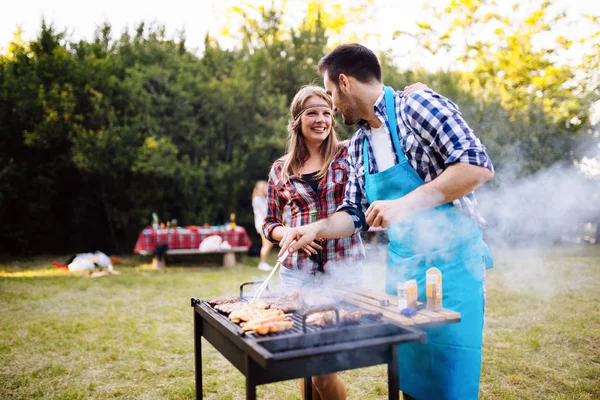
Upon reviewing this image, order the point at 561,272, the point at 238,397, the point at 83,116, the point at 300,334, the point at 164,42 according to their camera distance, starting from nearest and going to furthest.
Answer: the point at 300,334 → the point at 238,397 → the point at 561,272 → the point at 83,116 → the point at 164,42

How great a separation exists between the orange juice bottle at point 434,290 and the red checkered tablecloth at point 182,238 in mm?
8510

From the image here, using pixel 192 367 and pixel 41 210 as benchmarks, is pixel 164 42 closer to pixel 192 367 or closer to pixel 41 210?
pixel 41 210

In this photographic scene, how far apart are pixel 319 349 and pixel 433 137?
1005 mm

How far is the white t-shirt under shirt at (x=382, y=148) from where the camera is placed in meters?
2.30

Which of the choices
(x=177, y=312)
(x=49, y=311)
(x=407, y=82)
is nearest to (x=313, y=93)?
(x=177, y=312)

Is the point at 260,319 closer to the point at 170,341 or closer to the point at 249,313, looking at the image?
the point at 249,313

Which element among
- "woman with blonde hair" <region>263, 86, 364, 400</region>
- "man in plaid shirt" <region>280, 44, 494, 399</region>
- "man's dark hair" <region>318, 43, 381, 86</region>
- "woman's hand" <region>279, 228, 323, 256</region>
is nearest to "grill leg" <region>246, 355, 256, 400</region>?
"man in plaid shirt" <region>280, 44, 494, 399</region>

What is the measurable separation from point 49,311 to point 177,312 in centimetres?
166

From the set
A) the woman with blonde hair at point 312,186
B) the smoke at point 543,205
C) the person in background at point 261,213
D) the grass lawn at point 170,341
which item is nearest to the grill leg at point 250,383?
the woman with blonde hair at point 312,186

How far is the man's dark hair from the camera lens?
233 cm

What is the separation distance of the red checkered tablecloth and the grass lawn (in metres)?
1.22

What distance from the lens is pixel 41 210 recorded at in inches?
449

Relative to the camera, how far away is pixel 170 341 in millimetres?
5043

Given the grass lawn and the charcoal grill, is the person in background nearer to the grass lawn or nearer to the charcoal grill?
the grass lawn
